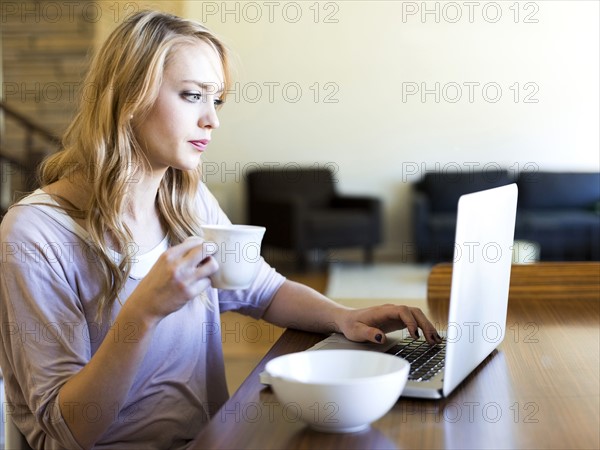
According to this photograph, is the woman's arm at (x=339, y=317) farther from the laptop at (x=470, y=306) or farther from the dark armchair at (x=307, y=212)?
the dark armchair at (x=307, y=212)

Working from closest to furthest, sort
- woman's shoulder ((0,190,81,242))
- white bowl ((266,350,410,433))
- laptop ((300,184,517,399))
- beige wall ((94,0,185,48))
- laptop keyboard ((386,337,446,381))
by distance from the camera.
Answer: white bowl ((266,350,410,433)) → laptop ((300,184,517,399)) → laptop keyboard ((386,337,446,381)) → woman's shoulder ((0,190,81,242)) → beige wall ((94,0,185,48))

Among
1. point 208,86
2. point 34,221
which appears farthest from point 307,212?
point 34,221

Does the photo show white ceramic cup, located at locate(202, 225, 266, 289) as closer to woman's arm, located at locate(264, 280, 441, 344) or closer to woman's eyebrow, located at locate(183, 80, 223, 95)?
woman's arm, located at locate(264, 280, 441, 344)

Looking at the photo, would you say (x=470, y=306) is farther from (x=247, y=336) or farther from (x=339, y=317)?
(x=247, y=336)

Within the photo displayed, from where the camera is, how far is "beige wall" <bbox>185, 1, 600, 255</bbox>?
3.30 meters

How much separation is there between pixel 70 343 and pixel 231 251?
1.16 feet

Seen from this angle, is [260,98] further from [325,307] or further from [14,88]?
[14,88]

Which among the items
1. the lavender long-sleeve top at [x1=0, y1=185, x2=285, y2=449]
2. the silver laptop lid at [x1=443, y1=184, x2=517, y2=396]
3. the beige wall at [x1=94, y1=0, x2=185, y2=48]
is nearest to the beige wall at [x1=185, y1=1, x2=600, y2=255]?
the beige wall at [x1=94, y1=0, x2=185, y2=48]

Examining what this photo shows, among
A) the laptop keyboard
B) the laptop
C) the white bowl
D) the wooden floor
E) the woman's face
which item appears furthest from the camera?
the wooden floor

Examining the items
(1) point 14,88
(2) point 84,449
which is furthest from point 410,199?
(1) point 14,88

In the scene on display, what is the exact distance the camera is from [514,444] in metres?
0.94

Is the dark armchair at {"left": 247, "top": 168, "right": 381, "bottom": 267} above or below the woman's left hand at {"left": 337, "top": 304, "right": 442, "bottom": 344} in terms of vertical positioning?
below

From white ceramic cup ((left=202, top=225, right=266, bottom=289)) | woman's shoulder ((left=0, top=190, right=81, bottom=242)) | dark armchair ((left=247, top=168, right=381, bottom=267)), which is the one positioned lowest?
dark armchair ((left=247, top=168, right=381, bottom=267))

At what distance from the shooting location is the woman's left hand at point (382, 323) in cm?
136
